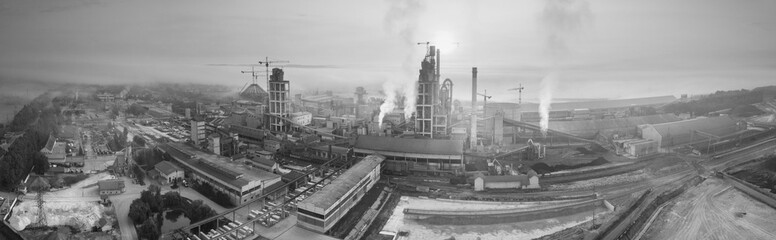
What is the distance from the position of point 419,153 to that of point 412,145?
15.7 inches

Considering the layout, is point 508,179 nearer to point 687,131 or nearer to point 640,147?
point 640,147

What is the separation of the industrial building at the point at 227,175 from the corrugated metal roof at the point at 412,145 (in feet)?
10.5

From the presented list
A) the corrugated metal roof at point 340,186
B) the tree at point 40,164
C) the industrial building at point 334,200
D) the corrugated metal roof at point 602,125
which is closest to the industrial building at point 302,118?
the corrugated metal roof at point 340,186

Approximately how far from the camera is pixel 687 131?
1280 centimetres

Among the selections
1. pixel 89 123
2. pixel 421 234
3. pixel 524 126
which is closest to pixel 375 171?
pixel 421 234

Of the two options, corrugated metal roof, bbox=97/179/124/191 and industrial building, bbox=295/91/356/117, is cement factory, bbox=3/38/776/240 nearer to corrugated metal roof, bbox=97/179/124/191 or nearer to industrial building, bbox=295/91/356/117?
corrugated metal roof, bbox=97/179/124/191

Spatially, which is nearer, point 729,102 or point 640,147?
point 640,147

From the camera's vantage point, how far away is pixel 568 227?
705cm

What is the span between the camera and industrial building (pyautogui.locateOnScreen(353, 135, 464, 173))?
10.8m

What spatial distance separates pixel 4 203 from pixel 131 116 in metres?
6.52

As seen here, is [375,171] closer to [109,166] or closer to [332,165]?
[332,165]

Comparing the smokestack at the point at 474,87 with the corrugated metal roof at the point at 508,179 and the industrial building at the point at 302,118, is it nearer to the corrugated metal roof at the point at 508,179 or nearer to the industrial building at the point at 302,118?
the corrugated metal roof at the point at 508,179

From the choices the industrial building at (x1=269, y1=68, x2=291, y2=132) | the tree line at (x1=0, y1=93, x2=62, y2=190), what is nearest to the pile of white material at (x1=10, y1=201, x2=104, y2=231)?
the tree line at (x1=0, y1=93, x2=62, y2=190)

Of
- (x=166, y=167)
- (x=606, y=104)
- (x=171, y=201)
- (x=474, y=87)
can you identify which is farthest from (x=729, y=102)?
(x=166, y=167)
